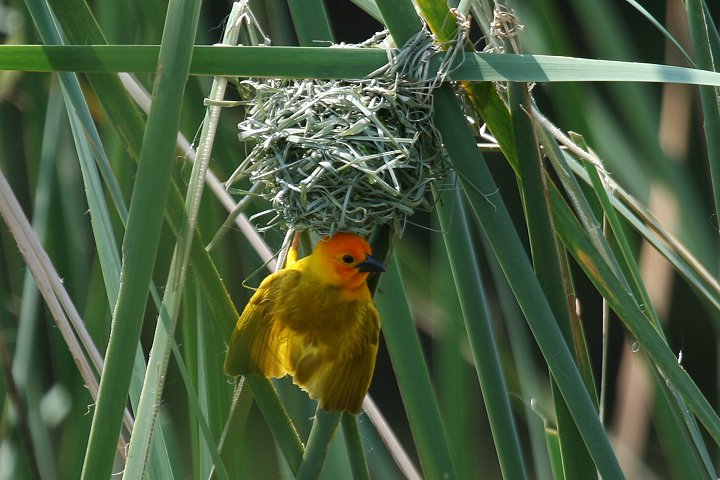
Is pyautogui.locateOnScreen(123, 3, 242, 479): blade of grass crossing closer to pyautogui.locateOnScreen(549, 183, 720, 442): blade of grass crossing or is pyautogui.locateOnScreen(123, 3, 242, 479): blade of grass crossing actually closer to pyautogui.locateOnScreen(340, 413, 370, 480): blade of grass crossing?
pyautogui.locateOnScreen(340, 413, 370, 480): blade of grass crossing

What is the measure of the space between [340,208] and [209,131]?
0.26m

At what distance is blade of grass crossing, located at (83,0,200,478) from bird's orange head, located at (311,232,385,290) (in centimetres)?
46

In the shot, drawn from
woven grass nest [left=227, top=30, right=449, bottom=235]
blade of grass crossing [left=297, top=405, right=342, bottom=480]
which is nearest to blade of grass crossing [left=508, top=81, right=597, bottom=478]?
woven grass nest [left=227, top=30, right=449, bottom=235]

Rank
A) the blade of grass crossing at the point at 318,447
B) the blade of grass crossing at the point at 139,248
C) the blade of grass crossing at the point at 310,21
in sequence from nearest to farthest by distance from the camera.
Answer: the blade of grass crossing at the point at 139,248 < the blade of grass crossing at the point at 318,447 < the blade of grass crossing at the point at 310,21

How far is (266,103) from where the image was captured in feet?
4.73

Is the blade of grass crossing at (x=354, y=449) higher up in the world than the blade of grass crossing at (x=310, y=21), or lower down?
lower down

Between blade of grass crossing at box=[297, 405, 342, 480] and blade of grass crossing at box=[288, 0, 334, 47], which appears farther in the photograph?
blade of grass crossing at box=[288, 0, 334, 47]

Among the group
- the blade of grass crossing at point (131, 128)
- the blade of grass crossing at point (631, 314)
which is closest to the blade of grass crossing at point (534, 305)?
the blade of grass crossing at point (631, 314)

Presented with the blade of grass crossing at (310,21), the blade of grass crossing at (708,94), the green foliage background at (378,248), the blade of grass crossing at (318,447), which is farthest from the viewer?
the blade of grass crossing at (708,94)

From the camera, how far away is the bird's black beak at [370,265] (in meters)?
1.33

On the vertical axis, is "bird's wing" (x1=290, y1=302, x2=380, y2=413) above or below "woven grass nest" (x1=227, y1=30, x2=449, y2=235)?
below

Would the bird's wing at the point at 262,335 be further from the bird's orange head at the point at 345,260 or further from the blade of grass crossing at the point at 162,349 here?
the blade of grass crossing at the point at 162,349

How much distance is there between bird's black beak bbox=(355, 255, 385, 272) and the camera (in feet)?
4.35

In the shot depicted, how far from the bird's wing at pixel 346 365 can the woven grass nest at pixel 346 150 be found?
174mm
